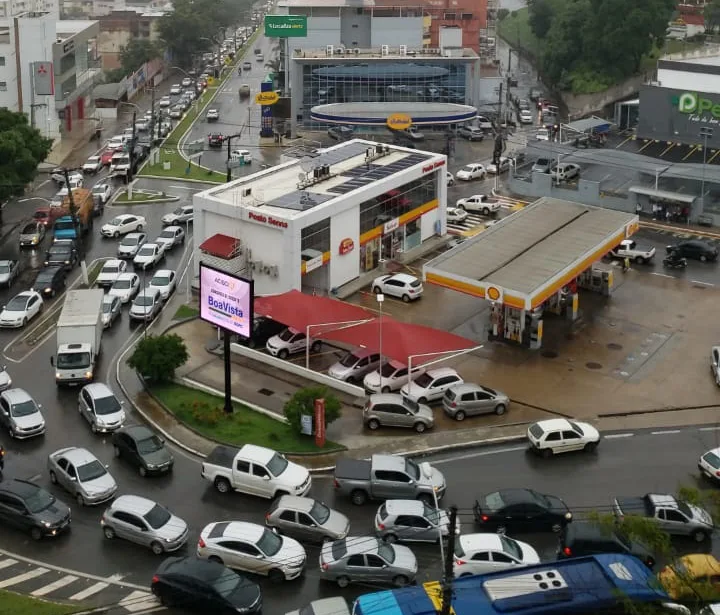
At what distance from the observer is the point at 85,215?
59.3m

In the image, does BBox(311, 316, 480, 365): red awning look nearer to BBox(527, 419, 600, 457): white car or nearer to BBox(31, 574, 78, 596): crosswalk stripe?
BBox(527, 419, 600, 457): white car

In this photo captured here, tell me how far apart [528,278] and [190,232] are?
23.5 metres

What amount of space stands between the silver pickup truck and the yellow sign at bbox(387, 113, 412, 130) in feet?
169

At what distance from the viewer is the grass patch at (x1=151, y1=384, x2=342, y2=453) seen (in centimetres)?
3478

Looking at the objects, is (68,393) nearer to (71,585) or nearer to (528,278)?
(71,585)

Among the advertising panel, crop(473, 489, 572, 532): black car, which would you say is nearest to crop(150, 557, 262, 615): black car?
crop(473, 489, 572, 532): black car

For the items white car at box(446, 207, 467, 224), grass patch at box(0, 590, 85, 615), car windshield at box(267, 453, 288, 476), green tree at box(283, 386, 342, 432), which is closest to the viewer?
grass patch at box(0, 590, 85, 615)

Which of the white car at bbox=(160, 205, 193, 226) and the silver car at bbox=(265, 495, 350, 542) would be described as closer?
the silver car at bbox=(265, 495, 350, 542)

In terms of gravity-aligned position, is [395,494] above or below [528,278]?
below

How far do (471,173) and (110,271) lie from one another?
90.0ft

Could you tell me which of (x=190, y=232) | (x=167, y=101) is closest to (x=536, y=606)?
(x=190, y=232)

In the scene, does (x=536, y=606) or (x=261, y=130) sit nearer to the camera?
(x=536, y=606)

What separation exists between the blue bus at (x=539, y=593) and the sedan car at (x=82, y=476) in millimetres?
9563

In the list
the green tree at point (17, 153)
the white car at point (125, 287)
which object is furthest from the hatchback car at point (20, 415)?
the green tree at point (17, 153)
